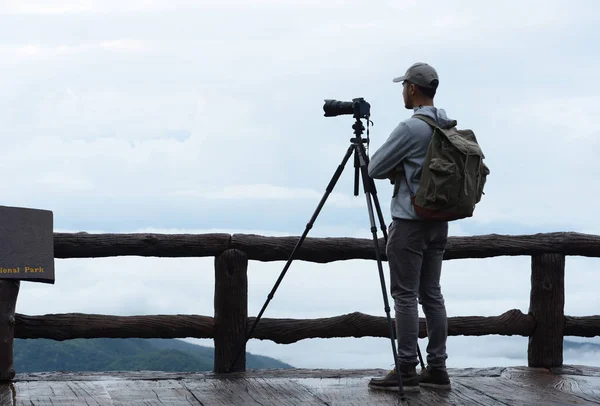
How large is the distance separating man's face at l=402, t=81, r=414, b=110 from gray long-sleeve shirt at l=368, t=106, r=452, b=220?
0.17 m

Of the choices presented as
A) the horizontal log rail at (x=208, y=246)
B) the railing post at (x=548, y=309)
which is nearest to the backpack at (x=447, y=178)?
the horizontal log rail at (x=208, y=246)

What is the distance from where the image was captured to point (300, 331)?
6352 millimetres

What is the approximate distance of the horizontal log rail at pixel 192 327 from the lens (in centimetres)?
611

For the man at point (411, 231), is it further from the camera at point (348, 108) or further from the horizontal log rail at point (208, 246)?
the horizontal log rail at point (208, 246)

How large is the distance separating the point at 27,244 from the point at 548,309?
13.7 ft

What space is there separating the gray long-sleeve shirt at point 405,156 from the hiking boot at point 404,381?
1002 mm

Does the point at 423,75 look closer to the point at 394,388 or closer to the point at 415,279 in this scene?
the point at 415,279

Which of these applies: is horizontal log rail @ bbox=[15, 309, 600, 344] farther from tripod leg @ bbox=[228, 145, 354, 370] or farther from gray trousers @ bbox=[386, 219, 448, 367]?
gray trousers @ bbox=[386, 219, 448, 367]

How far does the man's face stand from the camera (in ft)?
16.5

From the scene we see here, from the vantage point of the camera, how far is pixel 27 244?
5793 mm

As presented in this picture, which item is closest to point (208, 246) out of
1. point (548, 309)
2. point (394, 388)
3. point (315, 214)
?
point (315, 214)

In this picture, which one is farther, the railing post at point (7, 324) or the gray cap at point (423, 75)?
the railing post at point (7, 324)

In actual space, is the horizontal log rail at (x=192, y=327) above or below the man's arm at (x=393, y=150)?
below

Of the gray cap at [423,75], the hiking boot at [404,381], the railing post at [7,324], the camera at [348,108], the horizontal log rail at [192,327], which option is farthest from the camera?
the horizontal log rail at [192,327]
